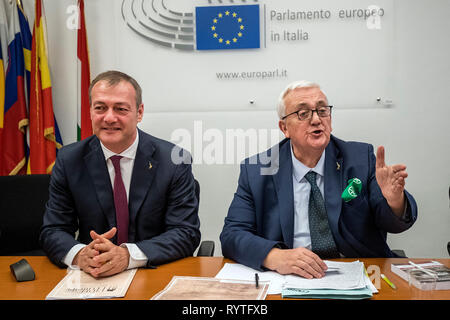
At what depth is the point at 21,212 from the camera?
2711 millimetres

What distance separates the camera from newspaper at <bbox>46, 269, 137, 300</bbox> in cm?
141

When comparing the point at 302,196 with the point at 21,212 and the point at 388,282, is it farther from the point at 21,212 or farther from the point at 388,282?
the point at 21,212


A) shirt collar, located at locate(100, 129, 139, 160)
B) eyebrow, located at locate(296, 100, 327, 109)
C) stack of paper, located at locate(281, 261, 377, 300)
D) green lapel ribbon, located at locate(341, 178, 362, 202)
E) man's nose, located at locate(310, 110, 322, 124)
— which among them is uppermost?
eyebrow, located at locate(296, 100, 327, 109)

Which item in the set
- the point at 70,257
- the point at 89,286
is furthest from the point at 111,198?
the point at 89,286

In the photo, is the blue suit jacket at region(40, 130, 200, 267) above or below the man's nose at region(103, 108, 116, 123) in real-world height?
below

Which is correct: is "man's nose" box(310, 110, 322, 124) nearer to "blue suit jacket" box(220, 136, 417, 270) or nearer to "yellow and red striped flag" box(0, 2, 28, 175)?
"blue suit jacket" box(220, 136, 417, 270)

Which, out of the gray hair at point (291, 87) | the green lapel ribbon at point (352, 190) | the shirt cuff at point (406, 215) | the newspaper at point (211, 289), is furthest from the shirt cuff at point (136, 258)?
the shirt cuff at point (406, 215)

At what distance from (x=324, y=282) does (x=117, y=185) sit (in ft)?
3.95

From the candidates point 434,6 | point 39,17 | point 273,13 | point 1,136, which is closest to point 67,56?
point 39,17

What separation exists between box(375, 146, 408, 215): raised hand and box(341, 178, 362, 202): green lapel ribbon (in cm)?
10

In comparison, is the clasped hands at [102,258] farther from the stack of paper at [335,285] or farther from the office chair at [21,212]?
the office chair at [21,212]

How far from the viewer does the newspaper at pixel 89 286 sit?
141 centimetres

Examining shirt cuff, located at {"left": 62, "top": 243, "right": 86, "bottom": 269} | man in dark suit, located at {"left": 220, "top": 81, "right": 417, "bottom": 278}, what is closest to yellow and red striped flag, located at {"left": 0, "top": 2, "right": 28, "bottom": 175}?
shirt cuff, located at {"left": 62, "top": 243, "right": 86, "bottom": 269}
